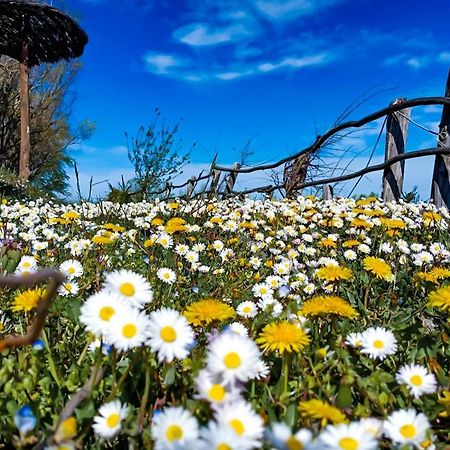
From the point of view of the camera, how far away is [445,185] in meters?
5.33

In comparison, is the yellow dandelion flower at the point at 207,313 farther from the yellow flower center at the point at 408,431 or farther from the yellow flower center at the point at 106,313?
the yellow flower center at the point at 408,431

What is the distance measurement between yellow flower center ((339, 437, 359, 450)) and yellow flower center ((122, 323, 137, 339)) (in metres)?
0.38

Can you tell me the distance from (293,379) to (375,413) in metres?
0.22

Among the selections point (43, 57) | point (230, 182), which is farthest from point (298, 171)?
point (43, 57)

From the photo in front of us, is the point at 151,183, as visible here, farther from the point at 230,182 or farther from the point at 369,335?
the point at 369,335

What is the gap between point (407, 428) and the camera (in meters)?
0.86

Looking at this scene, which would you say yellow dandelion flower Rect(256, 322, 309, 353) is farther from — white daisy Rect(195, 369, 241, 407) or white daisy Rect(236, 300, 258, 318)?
white daisy Rect(236, 300, 258, 318)

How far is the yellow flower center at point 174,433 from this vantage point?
28.0 inches

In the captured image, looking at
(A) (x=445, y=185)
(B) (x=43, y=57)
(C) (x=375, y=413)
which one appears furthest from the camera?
(B) (x=43, y=57)

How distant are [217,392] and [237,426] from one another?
0.26ft

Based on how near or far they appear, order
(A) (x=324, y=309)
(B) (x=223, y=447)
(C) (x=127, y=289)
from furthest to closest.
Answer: (A) (x=324, y=309) < (C) (x=127, y=289) < (B) (x=223, y=447)

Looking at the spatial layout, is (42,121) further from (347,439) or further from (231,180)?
(347,439)

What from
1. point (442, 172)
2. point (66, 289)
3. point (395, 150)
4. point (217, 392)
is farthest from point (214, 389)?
point (395, 150)

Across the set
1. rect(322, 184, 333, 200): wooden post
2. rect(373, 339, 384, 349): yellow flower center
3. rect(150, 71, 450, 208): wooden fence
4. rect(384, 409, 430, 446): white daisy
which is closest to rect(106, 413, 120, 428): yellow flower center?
rect(384, 409, 430, 446): white daisy
